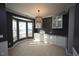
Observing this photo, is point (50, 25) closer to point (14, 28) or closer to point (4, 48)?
point (14, 28)

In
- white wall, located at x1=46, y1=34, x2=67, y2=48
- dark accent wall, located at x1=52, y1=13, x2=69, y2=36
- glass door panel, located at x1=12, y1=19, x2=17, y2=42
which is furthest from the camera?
white wall, located at x1=46, y1=34, x2=67, y2=48

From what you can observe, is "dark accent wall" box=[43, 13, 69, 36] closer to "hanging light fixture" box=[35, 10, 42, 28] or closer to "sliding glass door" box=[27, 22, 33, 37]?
"hanging light fixture" box=[35, 10, 42, 28]

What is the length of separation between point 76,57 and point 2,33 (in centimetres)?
132

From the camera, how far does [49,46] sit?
1793 millimetres

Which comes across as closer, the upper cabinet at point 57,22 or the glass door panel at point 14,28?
the glass door panel at point 14,28

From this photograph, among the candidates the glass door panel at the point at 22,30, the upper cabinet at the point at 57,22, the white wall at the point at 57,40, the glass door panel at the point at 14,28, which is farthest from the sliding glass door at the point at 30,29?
the upper cabinet at the point at 57,22

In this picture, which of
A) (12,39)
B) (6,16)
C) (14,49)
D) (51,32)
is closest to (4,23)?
(6,16)

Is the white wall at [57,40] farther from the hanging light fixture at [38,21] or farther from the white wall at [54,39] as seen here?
the hanging light fixture at [38,21]

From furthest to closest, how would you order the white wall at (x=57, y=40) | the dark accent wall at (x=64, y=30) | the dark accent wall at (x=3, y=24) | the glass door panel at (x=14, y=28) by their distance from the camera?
the white wall at (x=57, y=40) → the dark accent wall at (x=64, y=30) → the glass door panel at (x=14, y=28) → the dark accent wall at (x=3, y=24)

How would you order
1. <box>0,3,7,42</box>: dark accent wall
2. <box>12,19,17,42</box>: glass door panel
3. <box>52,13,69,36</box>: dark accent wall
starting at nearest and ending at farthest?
→ <box>0,3,7,42</box>: dark accent wall → <box>12,19,17,42</box>: glass door panel → <box>52,13,69,36</box>: dark accent wall

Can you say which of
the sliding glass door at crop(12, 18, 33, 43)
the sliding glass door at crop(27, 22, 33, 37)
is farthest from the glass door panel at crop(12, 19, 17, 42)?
the sliding glass door at crop(27, 22, 33, 37)

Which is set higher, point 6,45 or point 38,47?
point 6,45

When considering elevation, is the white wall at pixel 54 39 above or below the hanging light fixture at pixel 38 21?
below

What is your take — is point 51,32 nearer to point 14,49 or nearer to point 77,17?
point 77,17
